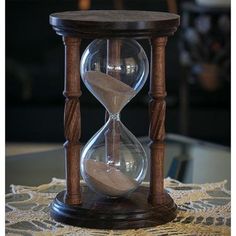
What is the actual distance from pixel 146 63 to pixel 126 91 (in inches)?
1.8

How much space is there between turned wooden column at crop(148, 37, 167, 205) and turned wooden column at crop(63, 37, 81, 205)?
0.32ft

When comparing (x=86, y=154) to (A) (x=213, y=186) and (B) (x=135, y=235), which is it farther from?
(A) (x=213, y=186)

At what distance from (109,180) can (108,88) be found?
123 mm

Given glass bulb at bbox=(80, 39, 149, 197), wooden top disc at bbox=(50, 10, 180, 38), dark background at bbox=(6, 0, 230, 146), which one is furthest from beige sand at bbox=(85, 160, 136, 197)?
dark background at bbox=(6, 0, 230, 146)

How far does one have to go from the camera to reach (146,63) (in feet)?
3.42

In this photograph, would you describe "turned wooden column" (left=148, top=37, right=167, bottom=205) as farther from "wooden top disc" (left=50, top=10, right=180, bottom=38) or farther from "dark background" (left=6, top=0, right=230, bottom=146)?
"dark background" (left=6, top=0, right=230, bottom=146)

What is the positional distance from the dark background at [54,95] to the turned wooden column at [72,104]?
2174 mm

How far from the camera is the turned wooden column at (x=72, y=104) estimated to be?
1007 mm

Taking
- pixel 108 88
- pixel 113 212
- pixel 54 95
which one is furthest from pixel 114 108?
pixel 54 95

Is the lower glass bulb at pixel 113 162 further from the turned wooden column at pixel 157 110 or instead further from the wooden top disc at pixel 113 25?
the wooden top disc at pixel 113 25

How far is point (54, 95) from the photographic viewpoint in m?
3.41

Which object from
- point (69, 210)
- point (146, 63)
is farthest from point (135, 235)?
point (146, 63)

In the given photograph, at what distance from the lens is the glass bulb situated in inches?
40.4

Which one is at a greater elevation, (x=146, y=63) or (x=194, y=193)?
(x=146, y=63)
